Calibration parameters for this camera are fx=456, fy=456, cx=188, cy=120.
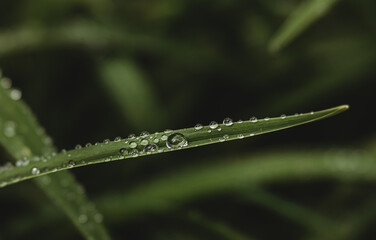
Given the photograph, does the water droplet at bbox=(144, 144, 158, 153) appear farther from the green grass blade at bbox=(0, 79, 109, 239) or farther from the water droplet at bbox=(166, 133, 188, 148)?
the green grass blade at bbox=(0, 79, 109, 239)

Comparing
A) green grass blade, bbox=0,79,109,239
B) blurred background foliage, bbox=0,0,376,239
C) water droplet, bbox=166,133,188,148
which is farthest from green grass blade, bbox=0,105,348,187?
blurred background foliage, bbox=0,0,376,239

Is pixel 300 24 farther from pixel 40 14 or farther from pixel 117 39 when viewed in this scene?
pixel 40 14

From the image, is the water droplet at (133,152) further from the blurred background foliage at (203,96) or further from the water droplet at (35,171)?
the blurred background foliage at (203,96)

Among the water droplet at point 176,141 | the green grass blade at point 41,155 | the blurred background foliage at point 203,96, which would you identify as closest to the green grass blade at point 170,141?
the water droplet at point 176,141

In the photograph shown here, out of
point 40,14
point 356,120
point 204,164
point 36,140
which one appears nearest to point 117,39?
point 40,14

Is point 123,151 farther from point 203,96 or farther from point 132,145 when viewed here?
point 203,96

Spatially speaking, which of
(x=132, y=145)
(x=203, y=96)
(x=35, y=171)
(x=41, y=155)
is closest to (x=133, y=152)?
(x=132, y=145)
